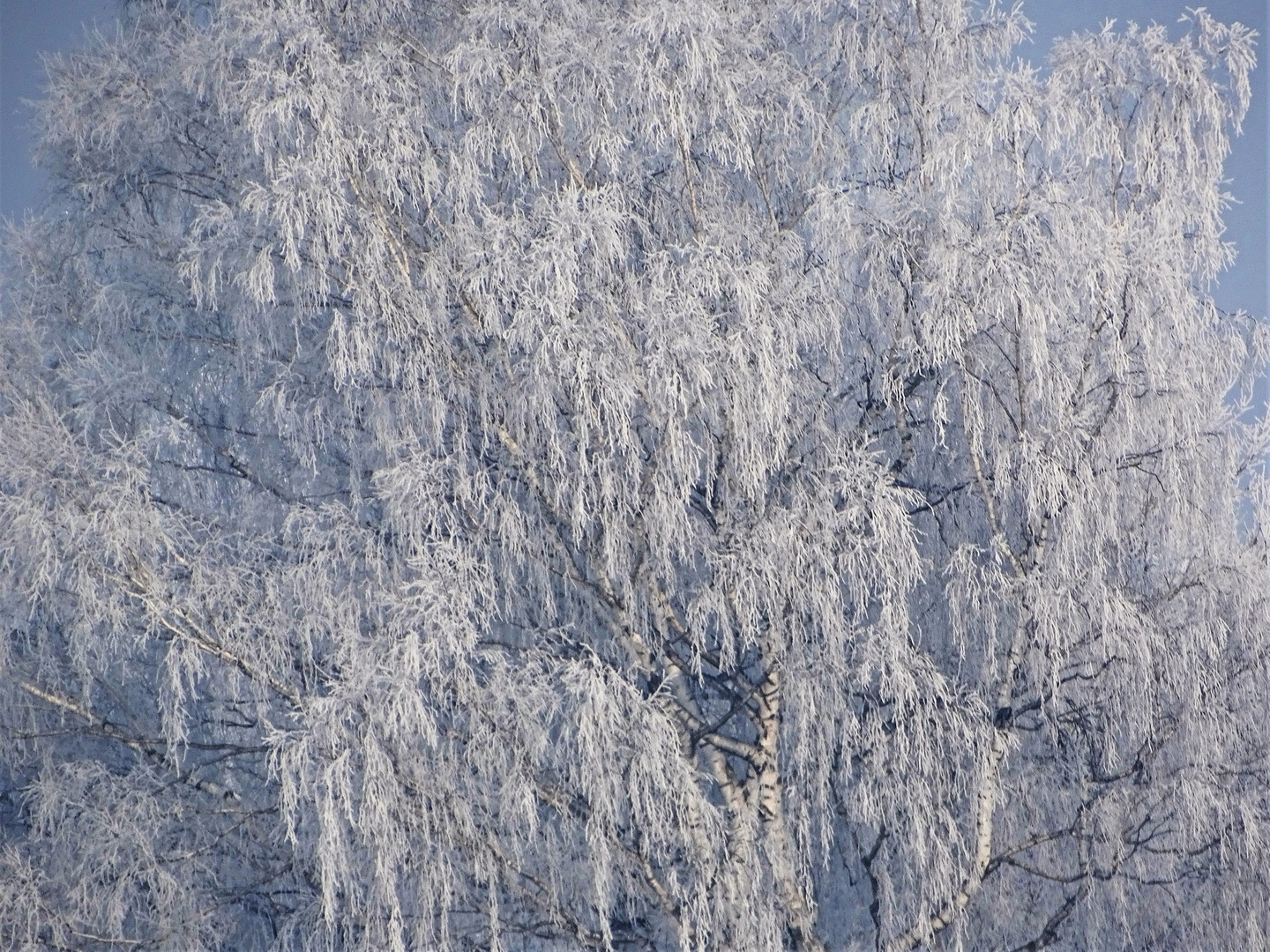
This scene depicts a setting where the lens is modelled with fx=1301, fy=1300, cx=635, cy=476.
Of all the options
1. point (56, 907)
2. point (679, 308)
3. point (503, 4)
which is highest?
point (503, 4)

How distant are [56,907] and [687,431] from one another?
9.38ft

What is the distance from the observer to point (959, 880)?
469cm

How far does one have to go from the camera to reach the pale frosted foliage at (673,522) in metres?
4.48

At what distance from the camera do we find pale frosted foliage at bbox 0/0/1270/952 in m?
4.48

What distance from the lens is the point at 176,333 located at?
5918mm

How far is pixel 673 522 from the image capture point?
467 cm

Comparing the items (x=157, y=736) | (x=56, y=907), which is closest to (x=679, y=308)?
(x=157, y=736)

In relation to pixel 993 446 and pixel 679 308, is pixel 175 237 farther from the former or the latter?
pixel 993 446

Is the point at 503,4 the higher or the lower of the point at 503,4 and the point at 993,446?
the higher

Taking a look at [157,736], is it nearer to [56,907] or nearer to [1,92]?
[56,907]

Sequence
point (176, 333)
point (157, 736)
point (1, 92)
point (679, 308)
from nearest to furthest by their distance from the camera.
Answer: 1. point (679, 308)
2. point (157, 736)
3. point (176, 333)
4. point (1, 92)

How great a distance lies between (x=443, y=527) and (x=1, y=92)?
4482 mm

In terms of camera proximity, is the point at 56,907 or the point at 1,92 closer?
the point at 56,907

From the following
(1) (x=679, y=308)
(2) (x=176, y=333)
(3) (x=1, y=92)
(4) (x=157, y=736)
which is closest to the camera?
(1) (x=679, y=308)
